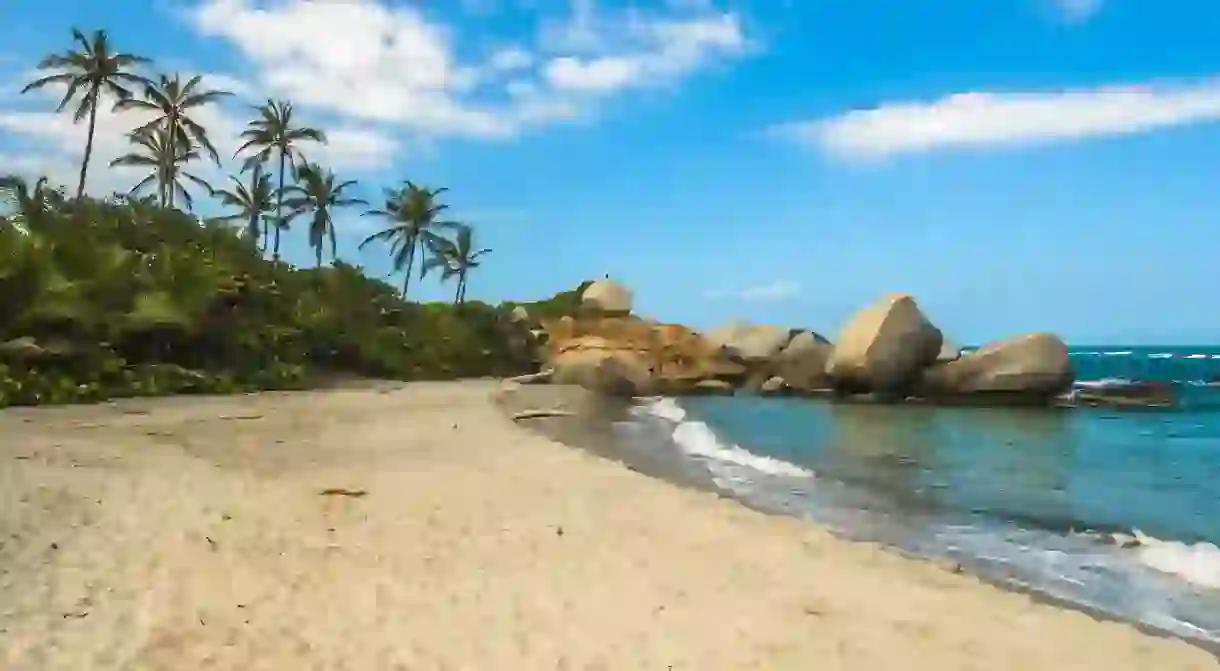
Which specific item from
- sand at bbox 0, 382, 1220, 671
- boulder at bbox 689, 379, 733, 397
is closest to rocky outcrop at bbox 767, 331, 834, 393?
boulder at bbox 689, 379, 733, 397

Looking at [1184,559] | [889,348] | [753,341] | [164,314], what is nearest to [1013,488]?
[1184,559]

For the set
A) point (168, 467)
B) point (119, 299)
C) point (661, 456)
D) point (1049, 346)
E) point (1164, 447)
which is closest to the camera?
point (168, 467)

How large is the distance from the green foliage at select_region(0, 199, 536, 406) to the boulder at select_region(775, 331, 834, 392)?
19.0 m

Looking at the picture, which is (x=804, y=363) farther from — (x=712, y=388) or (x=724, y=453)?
(x=724, y=453)

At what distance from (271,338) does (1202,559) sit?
28.4 m

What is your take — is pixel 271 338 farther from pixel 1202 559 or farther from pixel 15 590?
pixel 1202 559

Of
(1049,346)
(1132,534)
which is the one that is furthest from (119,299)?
(1049,346)

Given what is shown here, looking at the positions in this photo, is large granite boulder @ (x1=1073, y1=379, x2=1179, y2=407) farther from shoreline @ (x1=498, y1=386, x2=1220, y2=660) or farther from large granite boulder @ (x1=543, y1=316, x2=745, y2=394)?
large granite boulder @ (x1=543, y1=316, x2=745, y2=394)

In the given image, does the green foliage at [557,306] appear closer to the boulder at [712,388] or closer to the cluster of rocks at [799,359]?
the cluster of rocks at [799,359]

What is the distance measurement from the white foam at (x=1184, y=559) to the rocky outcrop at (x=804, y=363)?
1314 inches

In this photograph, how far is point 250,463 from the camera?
1268 centimetres

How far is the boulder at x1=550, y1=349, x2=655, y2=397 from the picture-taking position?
41.6 metres

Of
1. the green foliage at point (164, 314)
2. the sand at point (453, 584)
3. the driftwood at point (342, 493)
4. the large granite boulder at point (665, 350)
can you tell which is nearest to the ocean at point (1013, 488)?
the sand at point (453, 584)

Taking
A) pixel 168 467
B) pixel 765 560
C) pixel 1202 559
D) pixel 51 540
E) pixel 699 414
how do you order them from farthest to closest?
pixel 699 414, pixel 168 467, pixel 1202 559, pixel 765 560, pixel 51 540
